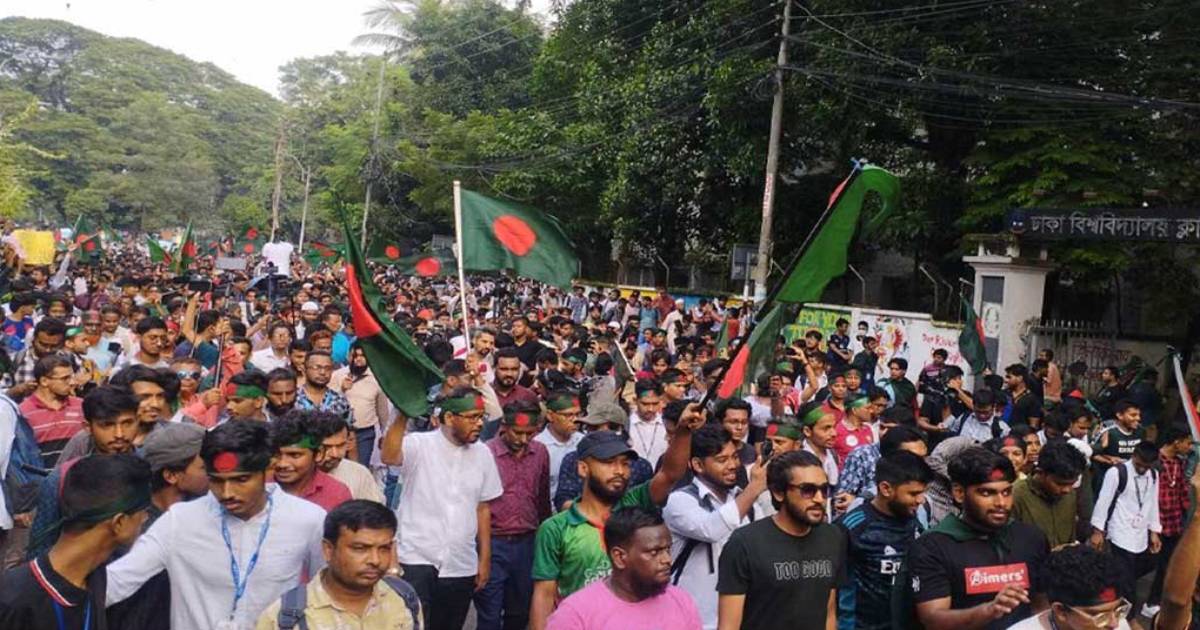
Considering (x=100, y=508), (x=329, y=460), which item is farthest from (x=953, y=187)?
(x=100, y=508)

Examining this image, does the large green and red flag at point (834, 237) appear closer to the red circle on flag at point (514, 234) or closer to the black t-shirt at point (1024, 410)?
the red circle on flag at point (514, 234)

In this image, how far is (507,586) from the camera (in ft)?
17.6

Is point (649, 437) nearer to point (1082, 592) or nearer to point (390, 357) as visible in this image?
point (390, 357)

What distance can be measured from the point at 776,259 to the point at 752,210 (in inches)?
47.9

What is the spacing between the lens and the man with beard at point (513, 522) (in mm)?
5293

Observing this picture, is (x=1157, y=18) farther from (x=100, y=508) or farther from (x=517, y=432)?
(x=100, y=508)

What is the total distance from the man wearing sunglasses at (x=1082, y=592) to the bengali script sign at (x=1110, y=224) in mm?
10610

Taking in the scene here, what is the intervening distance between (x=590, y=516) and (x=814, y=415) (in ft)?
8.32

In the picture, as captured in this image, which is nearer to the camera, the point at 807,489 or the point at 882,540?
the point at 807,489

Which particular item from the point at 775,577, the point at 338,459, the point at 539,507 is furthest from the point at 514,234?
the point at 775,577

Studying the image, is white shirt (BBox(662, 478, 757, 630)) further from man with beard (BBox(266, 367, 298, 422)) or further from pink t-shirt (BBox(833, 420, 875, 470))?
pink t-shirt (BBox(833, 420, 875, 470))

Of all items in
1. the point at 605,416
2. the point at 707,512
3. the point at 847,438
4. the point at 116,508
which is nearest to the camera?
the point at 116,508

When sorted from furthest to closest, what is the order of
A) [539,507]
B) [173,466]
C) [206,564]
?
1. [539,507]
2. [173,466]
3. [206,564]

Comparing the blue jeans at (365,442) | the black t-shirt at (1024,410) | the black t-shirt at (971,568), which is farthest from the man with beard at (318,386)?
the black t-shirt at (1024,410)
